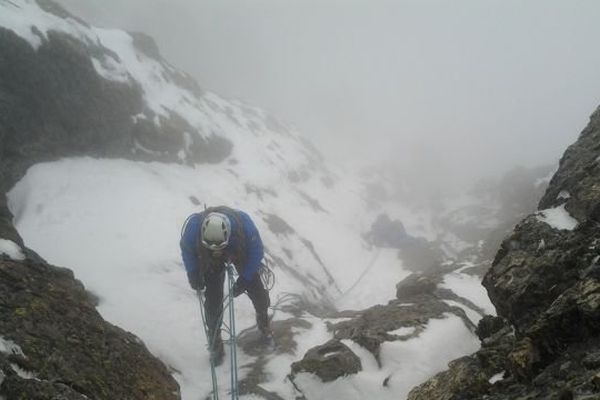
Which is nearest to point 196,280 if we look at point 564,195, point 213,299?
point 213,299

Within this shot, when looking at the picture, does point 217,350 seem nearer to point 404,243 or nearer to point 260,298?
point 260,298

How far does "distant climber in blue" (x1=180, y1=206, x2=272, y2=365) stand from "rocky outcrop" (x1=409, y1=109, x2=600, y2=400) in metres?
4.38

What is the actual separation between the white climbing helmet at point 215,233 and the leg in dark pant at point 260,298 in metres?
1.54

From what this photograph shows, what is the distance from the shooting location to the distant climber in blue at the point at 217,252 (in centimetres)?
855

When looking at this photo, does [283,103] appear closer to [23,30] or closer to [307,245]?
[307,245]

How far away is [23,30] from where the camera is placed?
61.3 feet

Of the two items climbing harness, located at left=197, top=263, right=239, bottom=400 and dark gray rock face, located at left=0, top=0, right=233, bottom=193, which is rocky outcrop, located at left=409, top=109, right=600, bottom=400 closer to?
climbing harness, located at left=197, top=263, right=239, bottom=400

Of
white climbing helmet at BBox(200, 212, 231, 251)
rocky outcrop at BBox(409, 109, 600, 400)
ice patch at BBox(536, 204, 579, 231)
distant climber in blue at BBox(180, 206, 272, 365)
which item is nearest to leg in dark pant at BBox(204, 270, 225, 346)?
distant climber in blue at BBox(180, 206, 272, 365)

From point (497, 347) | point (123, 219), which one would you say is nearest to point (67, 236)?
point (123, 219)

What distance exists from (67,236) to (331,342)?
36.2 feet

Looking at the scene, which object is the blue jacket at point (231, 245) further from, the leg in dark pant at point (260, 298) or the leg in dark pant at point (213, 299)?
the leg in dark pant at point (260, 298)

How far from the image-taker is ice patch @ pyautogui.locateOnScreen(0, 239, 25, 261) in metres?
7.17

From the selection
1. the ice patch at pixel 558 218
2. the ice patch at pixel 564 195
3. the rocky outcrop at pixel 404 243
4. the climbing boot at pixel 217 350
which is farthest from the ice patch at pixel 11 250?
the rocky outcrop at pixel 404 243

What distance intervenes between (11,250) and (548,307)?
25.6ft
